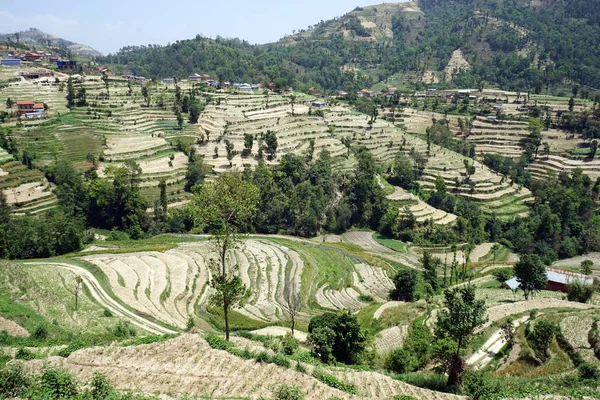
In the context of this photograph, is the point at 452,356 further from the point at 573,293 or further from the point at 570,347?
the point at 573,293

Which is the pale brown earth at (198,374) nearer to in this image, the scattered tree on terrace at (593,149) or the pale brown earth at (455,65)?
the scattered tree on terrace at (593,149)

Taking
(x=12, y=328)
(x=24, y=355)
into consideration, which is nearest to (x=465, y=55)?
(x=12, y=328)

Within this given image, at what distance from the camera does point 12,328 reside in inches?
713

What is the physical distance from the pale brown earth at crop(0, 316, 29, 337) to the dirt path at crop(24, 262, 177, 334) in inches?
214

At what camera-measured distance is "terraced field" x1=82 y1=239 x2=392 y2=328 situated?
2801 centimetres

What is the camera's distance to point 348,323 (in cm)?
1881

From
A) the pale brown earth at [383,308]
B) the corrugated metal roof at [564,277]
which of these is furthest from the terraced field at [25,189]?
the corrugated metal roof at [564,277]

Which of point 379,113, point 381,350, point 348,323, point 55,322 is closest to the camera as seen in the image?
point 348,323

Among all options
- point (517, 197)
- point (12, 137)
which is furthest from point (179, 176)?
point (517, 197)

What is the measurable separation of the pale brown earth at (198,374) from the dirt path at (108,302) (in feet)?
20.5

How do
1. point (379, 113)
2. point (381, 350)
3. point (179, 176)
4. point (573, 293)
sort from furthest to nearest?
point (379, 113)
point (179, 176)
point (573, 293)
point (381, 350)

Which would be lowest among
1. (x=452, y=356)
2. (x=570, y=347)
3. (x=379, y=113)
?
(x=570, y=347)

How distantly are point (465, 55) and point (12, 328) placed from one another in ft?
572

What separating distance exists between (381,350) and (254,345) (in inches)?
341
